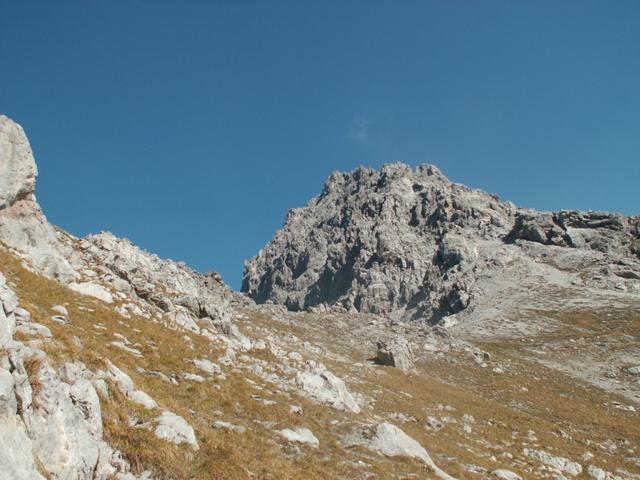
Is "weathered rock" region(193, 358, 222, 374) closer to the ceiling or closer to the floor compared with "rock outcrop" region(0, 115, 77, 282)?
closer to the floor

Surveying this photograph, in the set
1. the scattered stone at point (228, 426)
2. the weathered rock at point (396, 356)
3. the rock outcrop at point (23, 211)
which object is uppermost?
the weathered rock at point (396, 356)

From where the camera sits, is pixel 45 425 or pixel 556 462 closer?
pixel 45 425

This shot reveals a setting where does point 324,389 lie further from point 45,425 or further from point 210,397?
point 45,425

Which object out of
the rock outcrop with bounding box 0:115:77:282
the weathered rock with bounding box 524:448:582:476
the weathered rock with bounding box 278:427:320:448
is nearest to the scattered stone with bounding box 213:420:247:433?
the weathered rock with bounding box 278:427:320:448

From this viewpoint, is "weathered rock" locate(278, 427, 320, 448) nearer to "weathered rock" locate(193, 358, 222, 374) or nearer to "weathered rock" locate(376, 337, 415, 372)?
"weathered rock" locate(193, 358, 222, 374)

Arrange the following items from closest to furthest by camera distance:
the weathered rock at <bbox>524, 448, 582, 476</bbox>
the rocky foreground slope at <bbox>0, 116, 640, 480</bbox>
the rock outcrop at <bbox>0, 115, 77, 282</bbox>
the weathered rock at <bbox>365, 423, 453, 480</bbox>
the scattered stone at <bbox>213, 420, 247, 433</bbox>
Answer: the rocky foreground slope at <bbox>0, 116, 640, 480</bbox>
the scattered stone at <bbox>213, 420, 247, 433</bbox>
the weathered rock at <bbox>365, 423, 453, 480</bbox>
the rock outcrop at <bbox>0, 115, 77, 282</bbox>
the weathered rock at <bbox>524, 448, 582, 476</bbox>

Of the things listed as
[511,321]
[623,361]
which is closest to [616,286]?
[511,321]

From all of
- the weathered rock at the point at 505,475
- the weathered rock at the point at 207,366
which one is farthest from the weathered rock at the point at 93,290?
the weathered rock at the point at 505,475

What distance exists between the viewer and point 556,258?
17675cm

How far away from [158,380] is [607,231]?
207m

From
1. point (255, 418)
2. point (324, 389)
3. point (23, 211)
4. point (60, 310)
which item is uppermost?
point (23, 211)

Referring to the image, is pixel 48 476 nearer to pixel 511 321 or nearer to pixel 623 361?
pixel 623 361

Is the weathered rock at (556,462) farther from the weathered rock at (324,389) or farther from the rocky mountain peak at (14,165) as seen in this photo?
the rocky mountain peak at (14,165)

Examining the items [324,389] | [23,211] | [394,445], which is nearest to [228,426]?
[394,445]
